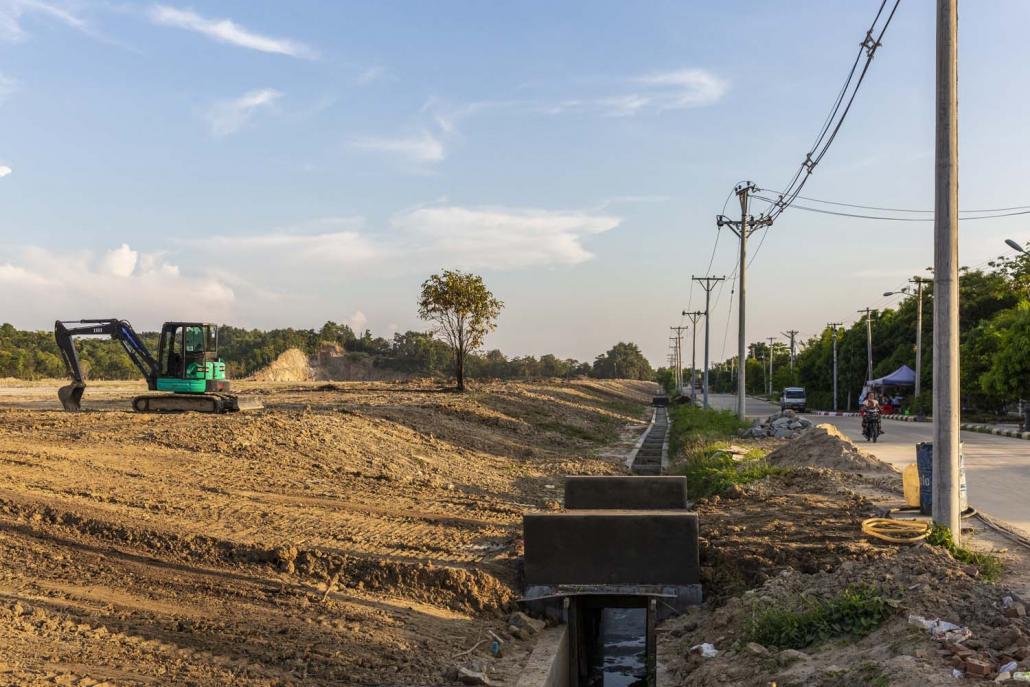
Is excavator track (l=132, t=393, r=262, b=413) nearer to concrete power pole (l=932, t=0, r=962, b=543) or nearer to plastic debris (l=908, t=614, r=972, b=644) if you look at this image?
concrete power pole (l=932, t=0, r=962, b=543)

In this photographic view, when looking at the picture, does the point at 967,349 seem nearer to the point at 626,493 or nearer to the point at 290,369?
the point at 626,493

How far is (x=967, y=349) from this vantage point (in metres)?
46.1

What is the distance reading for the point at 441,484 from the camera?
2086cm

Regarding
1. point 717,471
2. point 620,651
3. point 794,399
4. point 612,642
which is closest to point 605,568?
point 620,651

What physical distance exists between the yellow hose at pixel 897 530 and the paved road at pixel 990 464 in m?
2.45

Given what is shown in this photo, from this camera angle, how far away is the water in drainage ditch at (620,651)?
12750mm

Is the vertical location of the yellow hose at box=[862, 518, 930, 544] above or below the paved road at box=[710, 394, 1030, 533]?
above

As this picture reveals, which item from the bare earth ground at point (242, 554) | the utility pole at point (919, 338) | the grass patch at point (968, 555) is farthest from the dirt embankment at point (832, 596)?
the utility pole at point (919, 338)

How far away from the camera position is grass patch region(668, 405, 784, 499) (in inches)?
739

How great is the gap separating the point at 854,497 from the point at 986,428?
82.3ft

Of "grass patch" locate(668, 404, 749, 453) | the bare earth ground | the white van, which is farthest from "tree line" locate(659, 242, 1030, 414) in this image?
the bare earth ground

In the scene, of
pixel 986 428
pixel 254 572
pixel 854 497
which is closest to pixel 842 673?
pixel 254 572

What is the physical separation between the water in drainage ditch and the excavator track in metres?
13.9

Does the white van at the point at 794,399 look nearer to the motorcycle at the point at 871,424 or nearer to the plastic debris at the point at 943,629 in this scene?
the motorcycle at the point at 871,424
